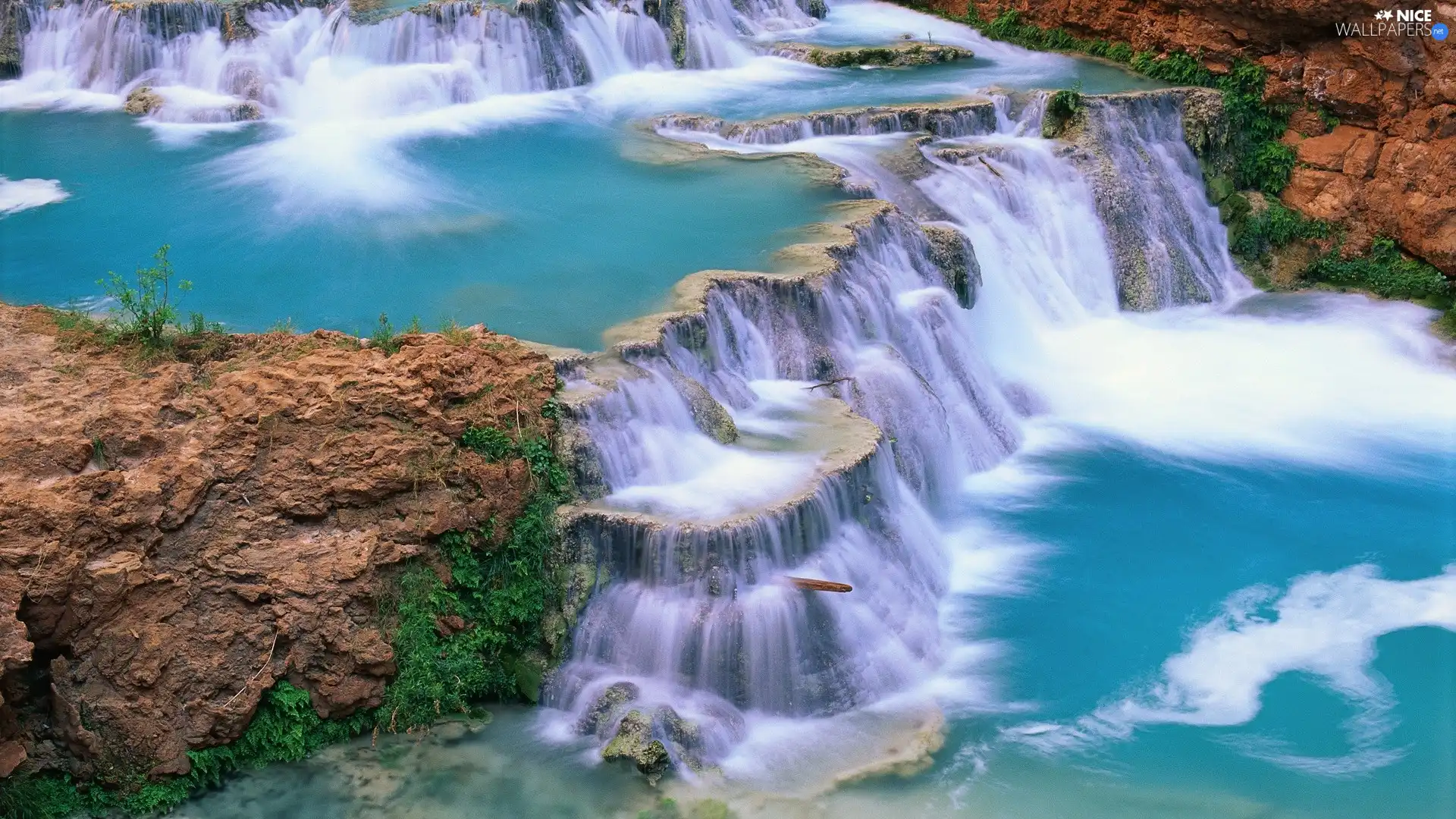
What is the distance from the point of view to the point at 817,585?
8250 millimetres

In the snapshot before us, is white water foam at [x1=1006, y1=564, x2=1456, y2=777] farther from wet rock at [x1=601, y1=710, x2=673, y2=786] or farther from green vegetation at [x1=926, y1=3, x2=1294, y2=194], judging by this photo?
green vegetation at [x1=926, y1=3, x2=1294, y2=194]

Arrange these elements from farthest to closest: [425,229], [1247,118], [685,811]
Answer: [1247,118]
[425,229]
[685,811]

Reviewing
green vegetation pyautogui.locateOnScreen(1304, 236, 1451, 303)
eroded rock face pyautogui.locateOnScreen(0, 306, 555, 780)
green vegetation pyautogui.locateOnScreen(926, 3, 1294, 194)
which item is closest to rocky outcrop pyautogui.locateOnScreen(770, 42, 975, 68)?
green vegetation pyautogui.locateOnScreen(926, 3, 1294, 194)

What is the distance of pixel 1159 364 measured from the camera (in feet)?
42.9

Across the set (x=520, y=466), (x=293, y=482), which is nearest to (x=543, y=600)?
(x=520, y=466)

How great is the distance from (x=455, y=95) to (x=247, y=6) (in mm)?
2780

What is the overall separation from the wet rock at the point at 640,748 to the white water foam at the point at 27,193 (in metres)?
8.97

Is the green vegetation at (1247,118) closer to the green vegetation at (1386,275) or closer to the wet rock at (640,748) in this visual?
the green vegetation at (1386,275)

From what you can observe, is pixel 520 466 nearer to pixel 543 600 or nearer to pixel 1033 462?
pixel 543 600

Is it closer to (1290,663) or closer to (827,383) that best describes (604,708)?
(827,383)

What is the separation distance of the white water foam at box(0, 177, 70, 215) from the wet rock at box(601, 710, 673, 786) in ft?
29.4

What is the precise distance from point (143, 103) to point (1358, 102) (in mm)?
13572

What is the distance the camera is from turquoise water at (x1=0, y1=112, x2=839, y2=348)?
35.1 ft

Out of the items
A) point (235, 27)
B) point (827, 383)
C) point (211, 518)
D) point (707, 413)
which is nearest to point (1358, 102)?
point (827, 383)
